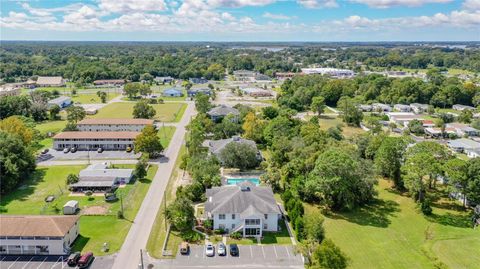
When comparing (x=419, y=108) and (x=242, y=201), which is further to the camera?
(x=419, y=108)

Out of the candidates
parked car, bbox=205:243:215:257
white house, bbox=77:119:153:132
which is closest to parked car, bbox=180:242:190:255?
parked car, bbox=205:243:215:257

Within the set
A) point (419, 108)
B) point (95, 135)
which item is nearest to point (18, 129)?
point (95, 135)

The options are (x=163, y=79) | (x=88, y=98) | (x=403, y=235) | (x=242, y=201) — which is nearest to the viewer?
(x=403, y=235)

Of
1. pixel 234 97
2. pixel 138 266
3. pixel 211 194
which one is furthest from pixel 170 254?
pixel 234 97

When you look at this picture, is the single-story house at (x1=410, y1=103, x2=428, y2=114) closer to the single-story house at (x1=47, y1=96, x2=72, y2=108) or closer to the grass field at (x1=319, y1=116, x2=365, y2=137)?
the grass field at (x1=319, y1=116, x2=365, y2=137)

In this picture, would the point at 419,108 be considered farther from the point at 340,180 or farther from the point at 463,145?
the point at 340,180

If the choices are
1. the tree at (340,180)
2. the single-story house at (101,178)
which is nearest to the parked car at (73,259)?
the single-story house at (101,178)
